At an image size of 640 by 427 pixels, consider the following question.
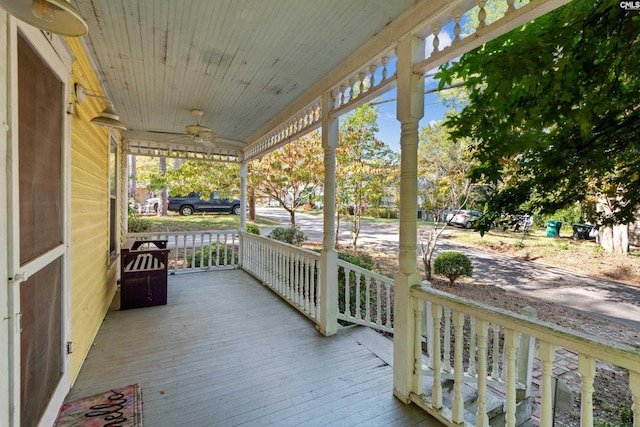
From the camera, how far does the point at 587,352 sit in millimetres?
1296

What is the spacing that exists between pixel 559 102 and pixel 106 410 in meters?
3.51

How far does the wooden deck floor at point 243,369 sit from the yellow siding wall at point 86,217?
0.28 meters

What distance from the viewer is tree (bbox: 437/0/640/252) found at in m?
1.53

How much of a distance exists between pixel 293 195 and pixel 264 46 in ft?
19.6

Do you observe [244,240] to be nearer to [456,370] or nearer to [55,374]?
[55,374]

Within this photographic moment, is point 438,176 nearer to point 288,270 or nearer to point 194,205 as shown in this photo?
point 288,270

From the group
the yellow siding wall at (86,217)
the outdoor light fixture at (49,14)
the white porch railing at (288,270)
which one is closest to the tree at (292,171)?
the white porch railing at (288,270)

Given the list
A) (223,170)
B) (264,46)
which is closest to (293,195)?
(223,170)

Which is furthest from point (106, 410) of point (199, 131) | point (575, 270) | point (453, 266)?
point (575, 270)

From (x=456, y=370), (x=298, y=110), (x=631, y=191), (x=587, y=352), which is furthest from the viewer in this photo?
(x=298, y=110)

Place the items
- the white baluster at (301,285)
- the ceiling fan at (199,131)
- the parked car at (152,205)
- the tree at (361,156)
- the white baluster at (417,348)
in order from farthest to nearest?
the parked car at (152,205) < the tree at (361,156) < the ceiling fan at (199,131) < the white baluster at (301,285) < the white baluster at (417,348)

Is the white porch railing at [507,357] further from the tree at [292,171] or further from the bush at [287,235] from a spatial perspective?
the tree at [292,171]

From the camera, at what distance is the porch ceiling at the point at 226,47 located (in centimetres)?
204

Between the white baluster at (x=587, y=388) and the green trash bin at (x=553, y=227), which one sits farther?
the green trash bin at (x=553, y=227)
